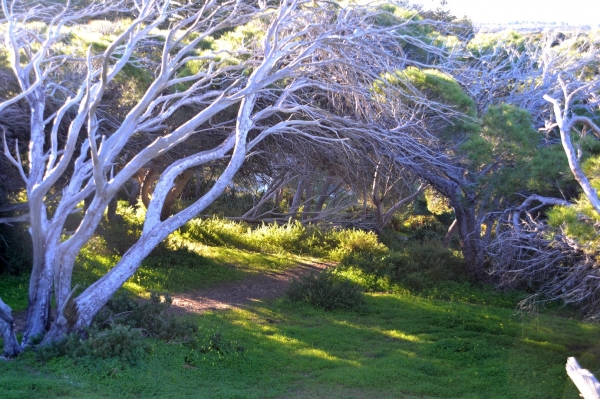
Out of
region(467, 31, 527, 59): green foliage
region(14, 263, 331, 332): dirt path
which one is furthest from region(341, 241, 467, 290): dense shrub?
region(467, 31, 527, 59): green foliage

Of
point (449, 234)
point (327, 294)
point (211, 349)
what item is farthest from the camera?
point (449, 234)

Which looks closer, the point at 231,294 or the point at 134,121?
the point at 134,121

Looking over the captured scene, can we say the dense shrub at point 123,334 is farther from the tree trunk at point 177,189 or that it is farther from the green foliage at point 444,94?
the tree trunk at point 177,189

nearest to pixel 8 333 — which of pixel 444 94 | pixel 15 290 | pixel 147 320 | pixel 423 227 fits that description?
pixel 147 320

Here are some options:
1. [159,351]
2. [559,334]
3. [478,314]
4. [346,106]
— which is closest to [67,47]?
A: [346,106]

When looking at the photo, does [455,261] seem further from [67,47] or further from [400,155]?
[67,47]

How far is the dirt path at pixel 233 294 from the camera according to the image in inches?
429

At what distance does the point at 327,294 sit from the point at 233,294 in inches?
82.8

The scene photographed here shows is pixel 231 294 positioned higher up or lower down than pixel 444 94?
lower down

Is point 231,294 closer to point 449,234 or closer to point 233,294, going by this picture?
point 233,294

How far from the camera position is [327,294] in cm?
1126

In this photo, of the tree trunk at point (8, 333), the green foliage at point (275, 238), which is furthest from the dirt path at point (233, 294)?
the tree trunk at point (8, 333)

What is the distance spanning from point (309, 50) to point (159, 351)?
14.0ft

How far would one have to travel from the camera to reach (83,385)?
6.14 metres
